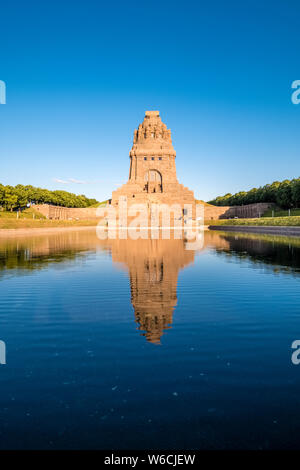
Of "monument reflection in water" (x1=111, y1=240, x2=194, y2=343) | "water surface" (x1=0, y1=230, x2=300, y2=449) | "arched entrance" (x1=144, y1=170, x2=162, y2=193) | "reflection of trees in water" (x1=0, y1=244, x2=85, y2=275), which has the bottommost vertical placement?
Answer: "water surface" (x1=0, y1=230, x2=300, y2=449)

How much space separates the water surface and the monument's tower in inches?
3063

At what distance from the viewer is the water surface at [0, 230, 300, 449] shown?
13.1ft

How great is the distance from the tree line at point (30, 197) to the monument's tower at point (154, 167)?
24.4 m

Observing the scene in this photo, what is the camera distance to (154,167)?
10000 cm

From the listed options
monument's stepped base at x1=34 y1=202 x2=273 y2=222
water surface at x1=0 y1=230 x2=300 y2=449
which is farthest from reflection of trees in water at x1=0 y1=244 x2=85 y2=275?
monument's stepped base at x1=34 y1=202 x2=273 y2=222

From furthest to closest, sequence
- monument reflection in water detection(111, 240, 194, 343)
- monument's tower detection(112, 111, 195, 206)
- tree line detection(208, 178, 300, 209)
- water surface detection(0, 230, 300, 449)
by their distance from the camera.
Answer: monument's tower detection(112, 111, 195, 206)
tree line detection(208, 178, 300, 209)
monument reflection in water detection(111, 240, 194, 343)
water surface detection(0, 230, 300, 449)

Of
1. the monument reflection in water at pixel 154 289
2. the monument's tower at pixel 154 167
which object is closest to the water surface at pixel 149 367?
the monument reflection in water at pixel 154 289

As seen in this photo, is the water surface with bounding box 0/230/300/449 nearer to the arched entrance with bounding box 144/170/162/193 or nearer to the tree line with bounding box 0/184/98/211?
the tree line with bounding box 0/184/98/211

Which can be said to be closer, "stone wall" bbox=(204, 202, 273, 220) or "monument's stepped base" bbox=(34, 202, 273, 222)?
"monument's stepped base" bbox=(34, 202, 273, 222)

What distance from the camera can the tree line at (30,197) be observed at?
80.7 metres

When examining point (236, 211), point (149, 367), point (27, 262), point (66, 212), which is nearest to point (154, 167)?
point (236, 211)

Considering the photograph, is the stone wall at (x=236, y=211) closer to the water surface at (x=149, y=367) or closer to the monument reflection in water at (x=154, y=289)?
the monument reflection in water at (x=154, y=289)
